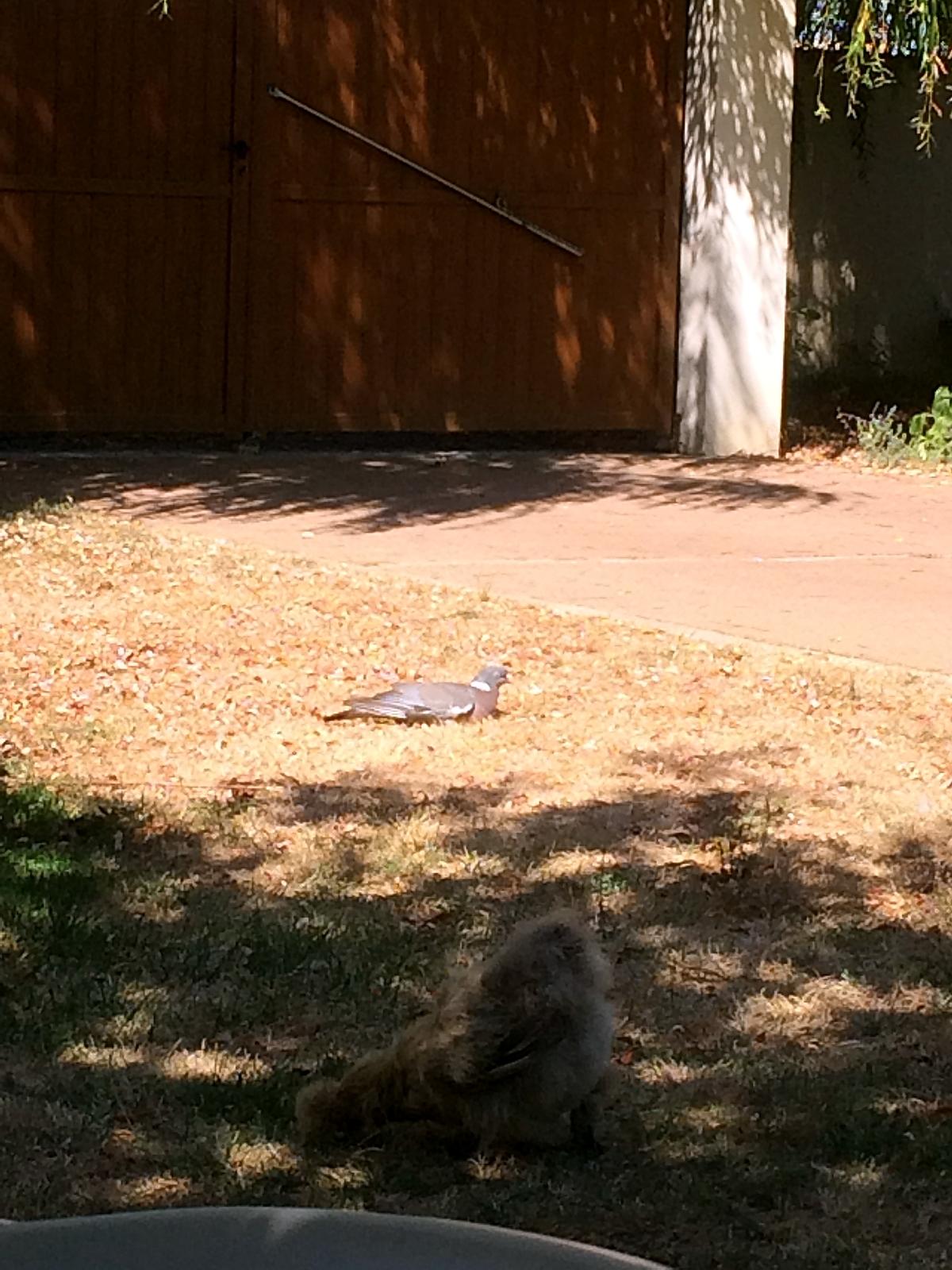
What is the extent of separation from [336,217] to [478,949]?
7880mm

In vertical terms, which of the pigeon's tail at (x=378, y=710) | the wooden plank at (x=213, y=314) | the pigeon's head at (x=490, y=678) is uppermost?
the wooden plank at (x=213, y=314)

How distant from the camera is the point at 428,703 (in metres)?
6.25

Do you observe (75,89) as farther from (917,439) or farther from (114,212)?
(917,439)

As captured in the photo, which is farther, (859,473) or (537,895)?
(859,473)

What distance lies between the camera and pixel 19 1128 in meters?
3.82

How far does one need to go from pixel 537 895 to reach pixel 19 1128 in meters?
1.55

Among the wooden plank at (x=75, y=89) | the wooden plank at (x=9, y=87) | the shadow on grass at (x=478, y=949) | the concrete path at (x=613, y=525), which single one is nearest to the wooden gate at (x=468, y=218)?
the concrete path at (x=613, y=525)

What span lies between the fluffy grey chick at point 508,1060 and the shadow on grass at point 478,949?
0.07 m

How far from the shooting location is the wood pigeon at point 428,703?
6.27m

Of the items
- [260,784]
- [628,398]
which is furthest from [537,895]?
[628,398]

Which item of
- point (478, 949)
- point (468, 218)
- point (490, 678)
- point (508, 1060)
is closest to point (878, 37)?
point (468, 218)

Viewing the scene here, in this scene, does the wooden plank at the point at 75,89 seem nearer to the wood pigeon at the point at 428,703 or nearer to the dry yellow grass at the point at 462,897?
the dry yellow grass at the point at 462,897

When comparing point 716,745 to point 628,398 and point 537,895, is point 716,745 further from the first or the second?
point 628,398

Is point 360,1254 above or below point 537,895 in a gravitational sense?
above
